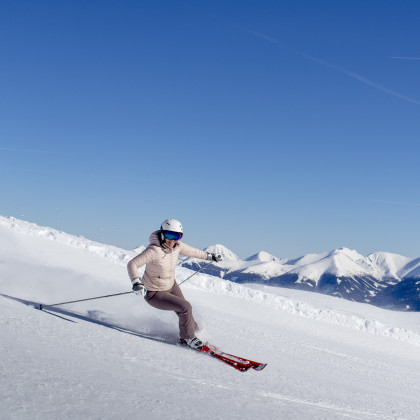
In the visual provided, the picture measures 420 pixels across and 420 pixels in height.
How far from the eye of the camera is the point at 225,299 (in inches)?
577

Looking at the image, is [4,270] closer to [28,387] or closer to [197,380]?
[197,380]

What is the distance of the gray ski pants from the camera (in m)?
6.26

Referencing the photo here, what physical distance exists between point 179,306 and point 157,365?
1.92m

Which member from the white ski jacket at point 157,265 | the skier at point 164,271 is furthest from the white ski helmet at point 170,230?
the white ski jacket at point 157,265

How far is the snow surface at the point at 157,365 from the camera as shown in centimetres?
292

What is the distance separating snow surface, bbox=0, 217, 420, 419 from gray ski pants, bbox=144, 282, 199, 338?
30 cm

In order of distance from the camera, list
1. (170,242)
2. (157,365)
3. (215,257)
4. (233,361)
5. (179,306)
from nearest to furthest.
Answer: (157,365) < (233,361) < (179,306) < (170,242) < (215,257)

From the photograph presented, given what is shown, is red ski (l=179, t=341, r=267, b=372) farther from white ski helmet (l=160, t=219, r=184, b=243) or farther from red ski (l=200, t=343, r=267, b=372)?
white ski helmet (l=160, t=219, r=184, b=243)

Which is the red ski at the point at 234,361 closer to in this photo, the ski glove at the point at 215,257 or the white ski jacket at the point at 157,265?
the white ski jacket at the point at 157,265

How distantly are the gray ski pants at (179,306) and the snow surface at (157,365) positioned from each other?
30cm

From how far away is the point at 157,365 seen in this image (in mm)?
4469

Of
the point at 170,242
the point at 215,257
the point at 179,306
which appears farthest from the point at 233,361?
the point at 215,257

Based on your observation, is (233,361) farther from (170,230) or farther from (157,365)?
(170,230)

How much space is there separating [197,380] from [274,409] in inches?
32.9
